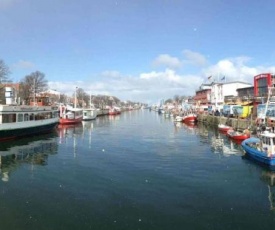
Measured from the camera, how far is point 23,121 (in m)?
57.0

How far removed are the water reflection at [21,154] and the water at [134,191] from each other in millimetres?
107

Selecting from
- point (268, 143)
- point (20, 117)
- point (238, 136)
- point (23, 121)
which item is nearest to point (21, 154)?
point (20, 117)

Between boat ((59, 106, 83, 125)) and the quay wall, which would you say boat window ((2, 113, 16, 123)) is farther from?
the quay wall

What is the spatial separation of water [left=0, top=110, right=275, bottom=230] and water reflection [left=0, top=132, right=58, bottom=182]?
0.11 metres

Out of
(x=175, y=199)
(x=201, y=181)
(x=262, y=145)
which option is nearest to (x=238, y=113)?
(x=262, y=145)

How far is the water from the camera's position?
1883 centimetres

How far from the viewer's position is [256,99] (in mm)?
85375

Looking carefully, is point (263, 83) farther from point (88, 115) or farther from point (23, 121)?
point (23, 121)

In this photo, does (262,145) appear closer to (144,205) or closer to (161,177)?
(161,177)

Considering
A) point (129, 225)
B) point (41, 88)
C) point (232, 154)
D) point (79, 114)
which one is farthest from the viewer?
point (41, 88)

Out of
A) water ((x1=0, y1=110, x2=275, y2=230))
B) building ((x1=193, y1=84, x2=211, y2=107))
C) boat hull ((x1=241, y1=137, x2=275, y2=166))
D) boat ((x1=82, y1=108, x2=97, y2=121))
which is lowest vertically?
water ((x1=0, y1=110, x2=275, y2=230))

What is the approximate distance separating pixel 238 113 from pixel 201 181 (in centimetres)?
6560

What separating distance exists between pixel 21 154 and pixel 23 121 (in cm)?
1774

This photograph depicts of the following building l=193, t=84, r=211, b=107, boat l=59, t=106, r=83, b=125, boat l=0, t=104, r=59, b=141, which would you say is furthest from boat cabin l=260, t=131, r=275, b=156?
building l=193, t=84, r=211, b=107
